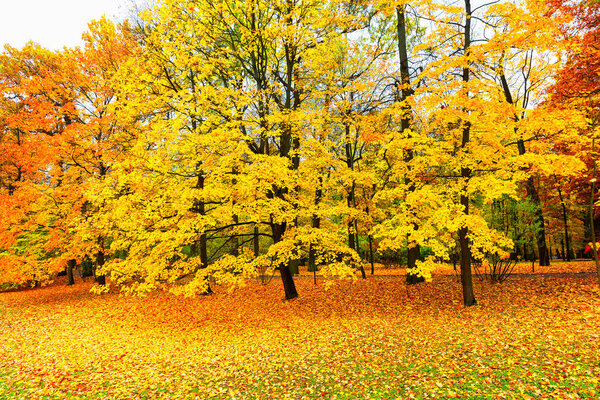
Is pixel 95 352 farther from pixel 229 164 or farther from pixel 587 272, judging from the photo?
pixel 587 272

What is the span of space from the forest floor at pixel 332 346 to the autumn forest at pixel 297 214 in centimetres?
8

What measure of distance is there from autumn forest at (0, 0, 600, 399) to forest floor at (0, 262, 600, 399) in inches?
3.1

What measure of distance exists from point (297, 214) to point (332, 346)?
4.92 m

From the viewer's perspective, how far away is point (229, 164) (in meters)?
11.0

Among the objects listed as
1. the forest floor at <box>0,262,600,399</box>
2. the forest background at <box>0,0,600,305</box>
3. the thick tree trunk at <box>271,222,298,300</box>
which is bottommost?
the forest floor at <box>0,262,600,399</box>

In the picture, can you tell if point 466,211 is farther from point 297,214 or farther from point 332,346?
point 332,346

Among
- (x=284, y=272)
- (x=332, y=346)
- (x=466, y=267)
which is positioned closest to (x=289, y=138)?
(x=284, y=272)

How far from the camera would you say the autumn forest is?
7.36m

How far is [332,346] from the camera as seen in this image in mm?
8836

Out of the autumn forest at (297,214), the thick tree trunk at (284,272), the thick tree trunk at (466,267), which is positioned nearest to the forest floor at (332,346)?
the autumn forest at (297,214)

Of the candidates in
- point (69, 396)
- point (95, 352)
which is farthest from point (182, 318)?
point (69, 396)

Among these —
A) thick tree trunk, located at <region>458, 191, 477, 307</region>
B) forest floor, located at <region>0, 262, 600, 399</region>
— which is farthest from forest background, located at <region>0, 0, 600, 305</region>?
forest floor, located at <region>0, 262, 600, 399</region>

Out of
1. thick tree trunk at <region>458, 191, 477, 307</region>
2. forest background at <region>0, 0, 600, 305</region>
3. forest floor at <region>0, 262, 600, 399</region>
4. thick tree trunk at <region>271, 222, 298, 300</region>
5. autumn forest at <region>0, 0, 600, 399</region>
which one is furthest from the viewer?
thick tree trunk at <region>271, 222, 298, 300</region>

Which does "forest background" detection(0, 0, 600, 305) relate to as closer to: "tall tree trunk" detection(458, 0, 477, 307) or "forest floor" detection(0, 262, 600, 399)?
"tall tree trunk" detection(458, 0, 477, 307)
